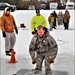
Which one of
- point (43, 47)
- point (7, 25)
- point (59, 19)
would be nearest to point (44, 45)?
point (43, 47)

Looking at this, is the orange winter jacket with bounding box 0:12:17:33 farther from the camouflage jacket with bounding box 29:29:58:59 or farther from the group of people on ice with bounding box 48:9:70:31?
the group of people on ice with bounding box 48:9:70:31

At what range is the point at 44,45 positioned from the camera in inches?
256

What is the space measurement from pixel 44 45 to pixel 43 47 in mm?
42

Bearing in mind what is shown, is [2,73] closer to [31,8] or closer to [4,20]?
[4,20]

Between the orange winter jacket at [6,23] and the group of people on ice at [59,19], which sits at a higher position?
the orange winter jacket at [6,23]

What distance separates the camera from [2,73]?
25.1 ft

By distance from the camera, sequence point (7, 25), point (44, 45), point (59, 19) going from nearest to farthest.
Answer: point (44, 45), point (7, 25), point (59, 19)

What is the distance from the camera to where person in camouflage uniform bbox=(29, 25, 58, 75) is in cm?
636

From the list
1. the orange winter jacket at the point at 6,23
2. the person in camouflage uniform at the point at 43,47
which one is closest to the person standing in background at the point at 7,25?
the orange winter jacket at the point at 6,23

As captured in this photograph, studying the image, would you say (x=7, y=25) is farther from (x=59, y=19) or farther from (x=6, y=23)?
(x=59, y=19)

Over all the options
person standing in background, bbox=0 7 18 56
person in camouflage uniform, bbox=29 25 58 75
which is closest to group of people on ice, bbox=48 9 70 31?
person standing in background, bbox=0 7 18 56

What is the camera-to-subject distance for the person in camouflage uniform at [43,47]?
6.36 m

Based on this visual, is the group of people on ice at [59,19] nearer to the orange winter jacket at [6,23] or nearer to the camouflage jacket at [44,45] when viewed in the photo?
the orange winter jacket at [6,23]

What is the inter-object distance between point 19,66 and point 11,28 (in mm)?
1956
